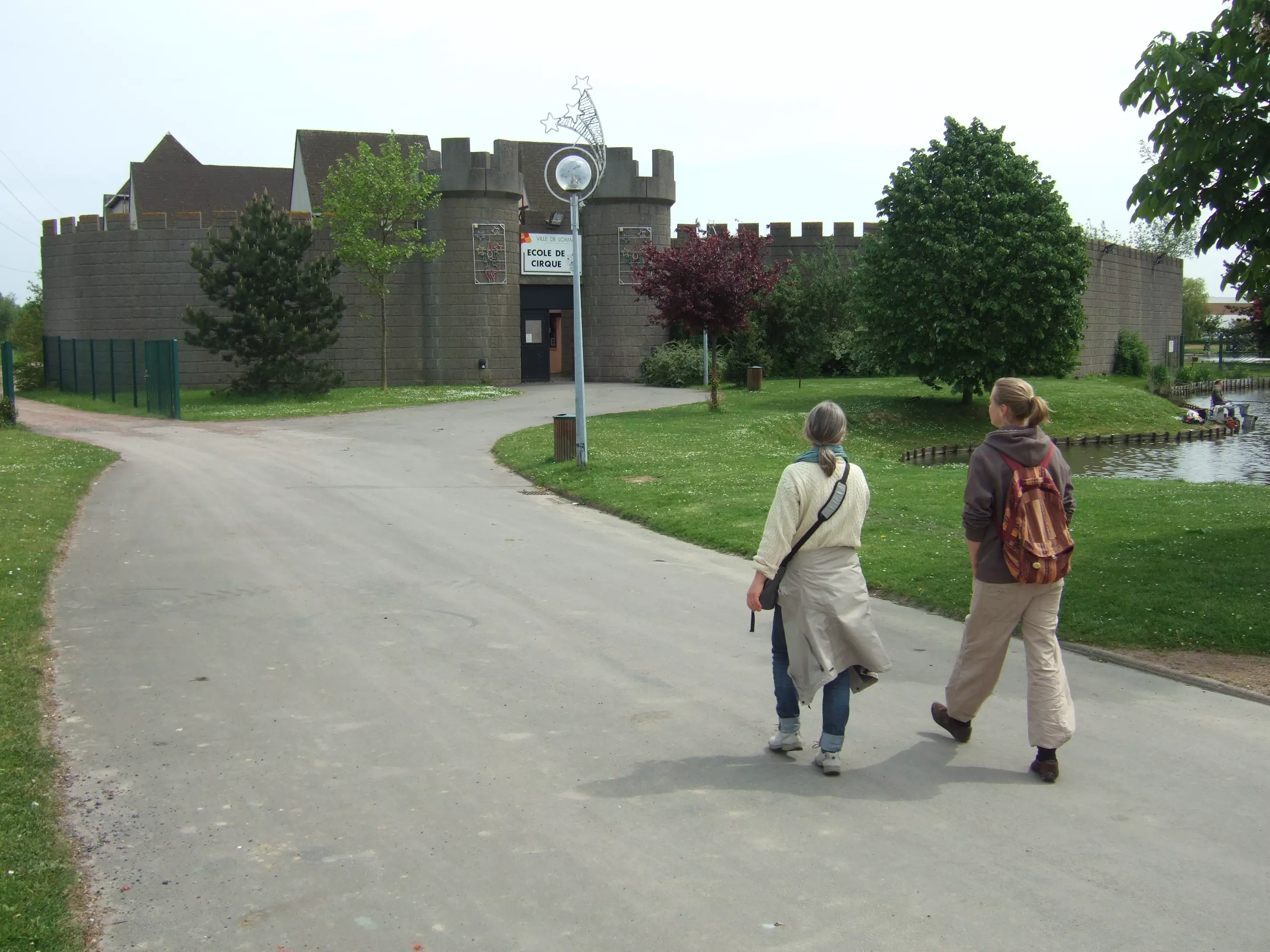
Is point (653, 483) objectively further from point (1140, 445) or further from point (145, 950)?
point (1140, 445)

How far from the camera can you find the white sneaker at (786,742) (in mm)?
5730

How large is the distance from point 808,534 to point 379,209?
29.3 meters

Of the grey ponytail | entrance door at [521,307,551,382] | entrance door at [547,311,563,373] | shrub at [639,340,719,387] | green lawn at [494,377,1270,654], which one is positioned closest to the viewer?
the grey ponytail

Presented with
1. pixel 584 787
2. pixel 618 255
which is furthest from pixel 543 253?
pixel 584 787

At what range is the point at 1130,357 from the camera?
51.2 meters

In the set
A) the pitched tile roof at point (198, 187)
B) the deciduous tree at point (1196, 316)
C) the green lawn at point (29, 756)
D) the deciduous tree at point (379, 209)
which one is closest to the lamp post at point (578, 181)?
the green lawn at point (29, 756)

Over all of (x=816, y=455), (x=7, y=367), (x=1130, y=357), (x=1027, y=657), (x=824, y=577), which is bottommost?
(x=1027, y=657)

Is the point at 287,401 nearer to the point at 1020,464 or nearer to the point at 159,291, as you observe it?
the point at 159,291

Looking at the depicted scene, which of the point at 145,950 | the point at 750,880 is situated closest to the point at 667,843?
the point at 750,880

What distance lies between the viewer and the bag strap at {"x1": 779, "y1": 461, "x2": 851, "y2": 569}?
5438 millimetres

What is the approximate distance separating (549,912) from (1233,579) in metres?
6.92

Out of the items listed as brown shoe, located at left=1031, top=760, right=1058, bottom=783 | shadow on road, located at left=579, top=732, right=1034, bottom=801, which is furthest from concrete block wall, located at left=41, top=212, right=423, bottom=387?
brown shoe, located at left=1031, top=760, right=1058, bottom=783

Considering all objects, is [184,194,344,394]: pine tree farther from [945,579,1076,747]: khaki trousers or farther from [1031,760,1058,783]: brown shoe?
[1031,760,1058,783]: brown shoe

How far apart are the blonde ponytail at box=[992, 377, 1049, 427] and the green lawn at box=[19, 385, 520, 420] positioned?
76.3ft
